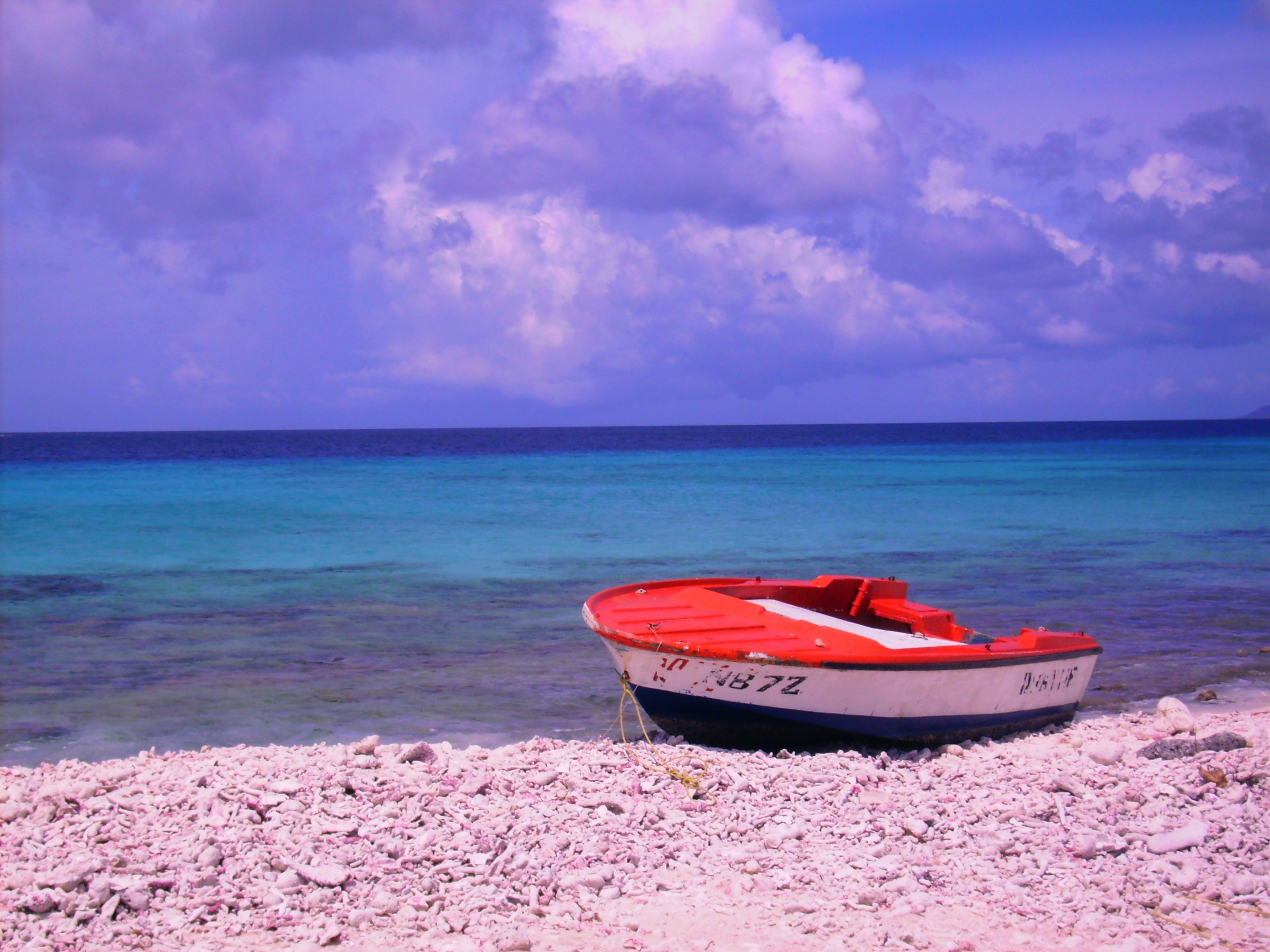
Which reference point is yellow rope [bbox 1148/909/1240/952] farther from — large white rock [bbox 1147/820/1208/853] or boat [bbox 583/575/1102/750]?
boat [bbox 583/575/1102/750]

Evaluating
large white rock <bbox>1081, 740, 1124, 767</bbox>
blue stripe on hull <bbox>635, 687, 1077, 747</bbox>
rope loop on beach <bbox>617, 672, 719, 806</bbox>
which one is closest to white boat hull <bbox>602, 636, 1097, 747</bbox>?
blue stripe on hull <bbox>635, 687, 1077, 747</bbox>

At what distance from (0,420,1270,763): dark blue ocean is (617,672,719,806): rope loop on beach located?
4.22 feet

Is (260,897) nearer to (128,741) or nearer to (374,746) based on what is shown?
(374,746)

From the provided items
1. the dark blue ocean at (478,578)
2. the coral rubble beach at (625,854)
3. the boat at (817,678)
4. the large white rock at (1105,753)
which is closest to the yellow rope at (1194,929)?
the coral rubble beach at (625,854)

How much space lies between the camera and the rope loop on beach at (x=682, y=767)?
643 centimetres

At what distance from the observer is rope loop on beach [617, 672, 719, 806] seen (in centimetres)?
643

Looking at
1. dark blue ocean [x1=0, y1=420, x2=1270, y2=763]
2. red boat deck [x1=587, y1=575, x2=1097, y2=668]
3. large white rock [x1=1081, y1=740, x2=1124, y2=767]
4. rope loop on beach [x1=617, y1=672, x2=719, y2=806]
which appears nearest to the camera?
rope loop on beach [x1=617, y1=672, x2=719, y2=806]

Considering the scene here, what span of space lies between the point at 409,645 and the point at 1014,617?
8142 mm

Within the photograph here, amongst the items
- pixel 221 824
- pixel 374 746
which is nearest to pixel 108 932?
pixel 221 824

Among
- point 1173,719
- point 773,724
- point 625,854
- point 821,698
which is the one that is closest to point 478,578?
point 773,724

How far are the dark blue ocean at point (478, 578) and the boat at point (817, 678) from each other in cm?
136

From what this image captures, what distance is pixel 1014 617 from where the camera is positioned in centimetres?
1367

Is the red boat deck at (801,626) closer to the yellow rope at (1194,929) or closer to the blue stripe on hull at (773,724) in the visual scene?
the blue stripe on hull at (773,724)

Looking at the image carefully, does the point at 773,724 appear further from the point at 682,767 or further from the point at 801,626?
the point at 801,626
